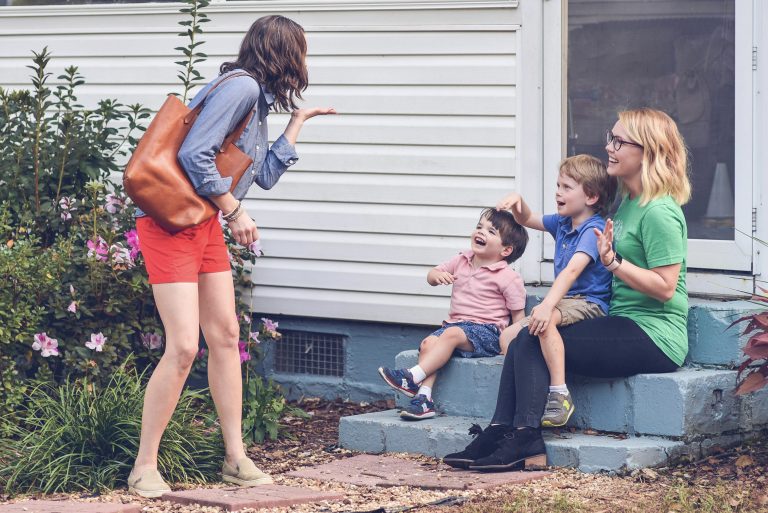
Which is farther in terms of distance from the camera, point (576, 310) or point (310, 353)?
point (310, 353)

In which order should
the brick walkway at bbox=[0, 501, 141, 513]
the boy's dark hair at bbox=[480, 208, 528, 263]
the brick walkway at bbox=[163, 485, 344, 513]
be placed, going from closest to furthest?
the brick walkway at bbox=[0, 501, 141, 513]
the brick walkway at bbox=[163, 485, 344, 513]
the boy's dark hair at bbox=[480, 208, 528, 263]

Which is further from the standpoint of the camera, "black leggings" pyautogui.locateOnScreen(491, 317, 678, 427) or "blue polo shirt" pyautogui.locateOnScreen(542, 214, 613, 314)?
"blue polo shirt" pyautogui.locateOnScreen(542, 214, 613, 314)

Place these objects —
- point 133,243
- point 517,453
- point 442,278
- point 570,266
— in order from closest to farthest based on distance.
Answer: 1. point 517,453
2. point 570,266
3. point 442,278
4. point 133,243

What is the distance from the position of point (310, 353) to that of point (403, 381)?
1416 millimetres

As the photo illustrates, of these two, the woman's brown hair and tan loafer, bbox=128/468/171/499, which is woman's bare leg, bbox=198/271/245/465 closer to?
tan loafer, bbox=128/468/171/499

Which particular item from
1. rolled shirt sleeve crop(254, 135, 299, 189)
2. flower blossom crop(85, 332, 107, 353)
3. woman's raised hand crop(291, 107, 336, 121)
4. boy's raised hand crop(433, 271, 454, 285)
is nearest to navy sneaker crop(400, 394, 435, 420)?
boy's raised hand crop(433, 271, 454, 285)

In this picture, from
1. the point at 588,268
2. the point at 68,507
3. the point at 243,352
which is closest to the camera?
the point at 68,507

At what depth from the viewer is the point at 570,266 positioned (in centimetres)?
516

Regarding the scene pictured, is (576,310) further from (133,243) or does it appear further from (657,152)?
(133,243)

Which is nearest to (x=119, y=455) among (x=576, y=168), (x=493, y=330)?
(x=493, y=330)

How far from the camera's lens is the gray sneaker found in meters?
5.05

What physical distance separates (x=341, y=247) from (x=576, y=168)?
180 centimetres

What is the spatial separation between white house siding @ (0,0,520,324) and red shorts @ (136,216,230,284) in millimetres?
2006

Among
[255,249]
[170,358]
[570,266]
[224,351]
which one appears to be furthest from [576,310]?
[255,249]
